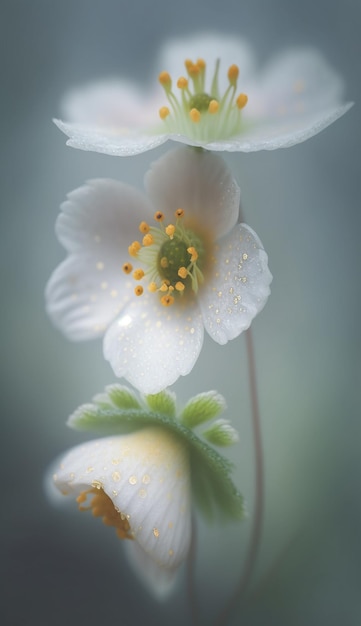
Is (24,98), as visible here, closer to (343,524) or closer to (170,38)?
(170,38)

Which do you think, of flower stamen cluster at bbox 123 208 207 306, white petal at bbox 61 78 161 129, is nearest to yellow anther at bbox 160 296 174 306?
flower stamen cluster at bbox 123 208 207 306

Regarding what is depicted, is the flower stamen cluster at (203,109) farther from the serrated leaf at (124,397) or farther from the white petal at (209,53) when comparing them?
the serrated leaf at (124,397)

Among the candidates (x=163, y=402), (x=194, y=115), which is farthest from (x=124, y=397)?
(x=194, y=115)

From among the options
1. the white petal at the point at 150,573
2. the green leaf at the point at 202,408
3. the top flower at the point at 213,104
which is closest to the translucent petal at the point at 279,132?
the top flower at the point at 213,104

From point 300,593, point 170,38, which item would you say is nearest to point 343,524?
point 300,593

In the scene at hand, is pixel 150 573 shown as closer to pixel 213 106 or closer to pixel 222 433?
pixel 222 433

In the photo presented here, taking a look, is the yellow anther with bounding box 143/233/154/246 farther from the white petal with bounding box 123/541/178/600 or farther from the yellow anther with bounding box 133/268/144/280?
the white petal with bounding box 123/541/178/600
